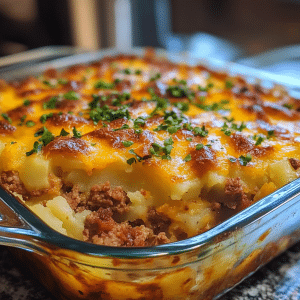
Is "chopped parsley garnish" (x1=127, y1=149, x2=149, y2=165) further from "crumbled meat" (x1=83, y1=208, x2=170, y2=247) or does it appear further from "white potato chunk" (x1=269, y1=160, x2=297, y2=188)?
"white potato chunk" (x1=269, y1=160, x2=297, y2=188)

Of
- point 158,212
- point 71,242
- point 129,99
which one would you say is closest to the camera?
point 71,242

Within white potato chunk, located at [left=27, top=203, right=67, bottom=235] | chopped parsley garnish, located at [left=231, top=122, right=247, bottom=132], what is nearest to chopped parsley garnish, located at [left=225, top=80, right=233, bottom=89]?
chopped parsley garnish, located at [left=231, top=122, right=247, bottom=132]

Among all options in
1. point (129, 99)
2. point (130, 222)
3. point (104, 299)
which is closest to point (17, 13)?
point (129, 99)

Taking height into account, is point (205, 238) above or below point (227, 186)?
above

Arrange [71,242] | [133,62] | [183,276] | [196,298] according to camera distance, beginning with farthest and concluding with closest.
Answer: [133,62] < [196,298] < [183,276] < [71,242]

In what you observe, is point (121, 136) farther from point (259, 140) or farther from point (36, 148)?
point (259, 140)

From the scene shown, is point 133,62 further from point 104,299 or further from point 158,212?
point 104,299

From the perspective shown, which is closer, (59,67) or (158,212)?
(158,212)

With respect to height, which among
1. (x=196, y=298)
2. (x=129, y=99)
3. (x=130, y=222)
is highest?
(x=129, y=99)
